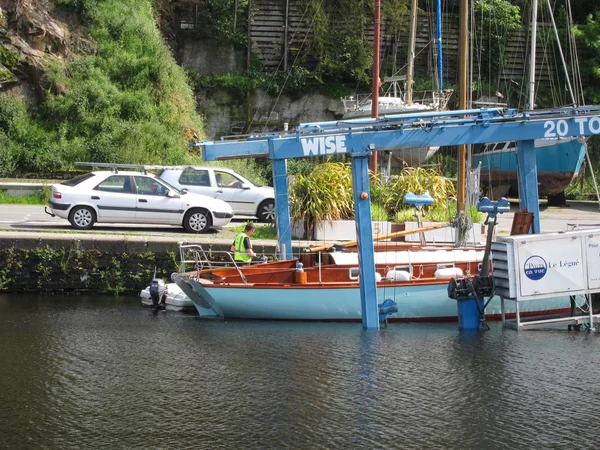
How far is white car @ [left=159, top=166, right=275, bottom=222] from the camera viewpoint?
25.0m

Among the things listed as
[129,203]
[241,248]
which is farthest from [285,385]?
[129,203]

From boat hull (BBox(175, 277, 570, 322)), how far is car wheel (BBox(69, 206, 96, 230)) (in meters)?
5.46

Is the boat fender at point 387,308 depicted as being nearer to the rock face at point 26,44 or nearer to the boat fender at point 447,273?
the boat fender at point 447,273

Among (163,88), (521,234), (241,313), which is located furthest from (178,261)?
(163,88)

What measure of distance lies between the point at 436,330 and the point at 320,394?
15.4ft

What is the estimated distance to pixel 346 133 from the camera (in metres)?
16.0

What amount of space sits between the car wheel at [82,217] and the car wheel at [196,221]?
2.10 m

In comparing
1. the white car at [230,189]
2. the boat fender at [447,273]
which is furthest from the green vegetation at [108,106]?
the boat fender at [447,273]

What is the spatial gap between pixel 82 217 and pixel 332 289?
7514mm

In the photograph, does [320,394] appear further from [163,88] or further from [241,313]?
[163,88]

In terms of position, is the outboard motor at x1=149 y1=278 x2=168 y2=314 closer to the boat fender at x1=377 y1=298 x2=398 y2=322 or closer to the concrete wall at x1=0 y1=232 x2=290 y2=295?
the concrete wall at x1=0 y1=232 x2=290 y2=295

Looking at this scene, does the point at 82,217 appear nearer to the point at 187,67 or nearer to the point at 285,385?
the point at 285,385

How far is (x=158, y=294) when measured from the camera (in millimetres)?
18641

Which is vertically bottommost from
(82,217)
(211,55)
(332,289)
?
(332,289)
